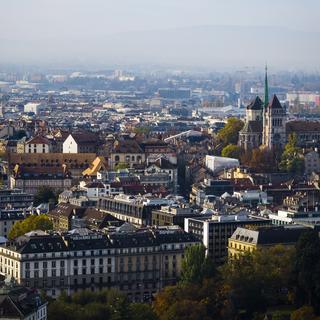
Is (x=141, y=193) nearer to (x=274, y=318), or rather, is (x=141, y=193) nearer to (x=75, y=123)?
(x=274, y=318)

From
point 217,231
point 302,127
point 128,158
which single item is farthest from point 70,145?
point 217,231

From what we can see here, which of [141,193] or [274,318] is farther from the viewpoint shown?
[141,193]

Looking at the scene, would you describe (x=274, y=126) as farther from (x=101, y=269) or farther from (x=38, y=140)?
(x=101, y=269)

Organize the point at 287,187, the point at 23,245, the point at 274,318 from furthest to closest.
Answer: the point at 287,187, the point at 23,245, the point at 274,318

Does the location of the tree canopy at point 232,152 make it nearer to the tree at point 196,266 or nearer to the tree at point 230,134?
the tree at point 230,134

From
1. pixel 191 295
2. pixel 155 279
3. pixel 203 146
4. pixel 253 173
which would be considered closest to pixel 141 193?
pixel 253 173

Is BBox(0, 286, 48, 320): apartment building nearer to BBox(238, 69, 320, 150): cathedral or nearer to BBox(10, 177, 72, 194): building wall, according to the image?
BBox(10, 177, 72, 194): building wall
